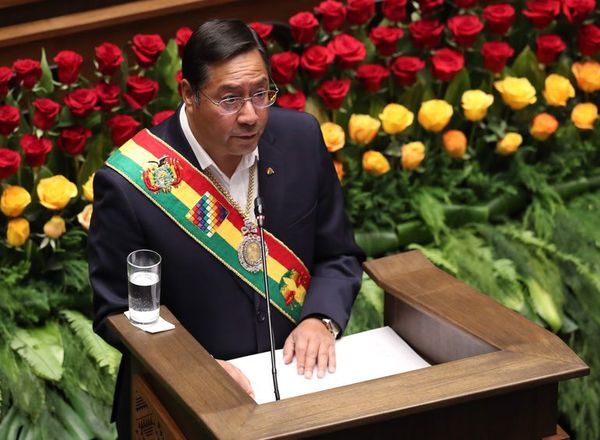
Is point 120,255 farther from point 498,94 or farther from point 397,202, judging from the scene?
point 498,94

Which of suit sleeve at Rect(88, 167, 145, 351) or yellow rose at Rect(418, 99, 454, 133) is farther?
yellow rose at Rect(418, 99, 454, 133)

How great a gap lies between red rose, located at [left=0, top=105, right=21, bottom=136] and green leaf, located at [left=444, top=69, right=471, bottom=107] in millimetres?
1273

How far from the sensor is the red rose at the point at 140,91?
11.8ft

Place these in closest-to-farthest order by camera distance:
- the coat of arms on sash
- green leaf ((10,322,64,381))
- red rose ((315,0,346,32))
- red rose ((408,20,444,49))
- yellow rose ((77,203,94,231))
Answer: the coat of arms on sash → green leaf ((10,322,64,381)) → yellow rose ((77,203,94,231)) → red rose ((315,0,346,32)) → red rose ((408,20,444,49))

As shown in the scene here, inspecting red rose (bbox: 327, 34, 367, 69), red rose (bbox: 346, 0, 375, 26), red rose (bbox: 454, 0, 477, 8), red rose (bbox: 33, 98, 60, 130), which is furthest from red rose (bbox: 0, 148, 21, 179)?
red rose (bbox: 454, 0, 477, 8)

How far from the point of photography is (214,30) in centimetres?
254

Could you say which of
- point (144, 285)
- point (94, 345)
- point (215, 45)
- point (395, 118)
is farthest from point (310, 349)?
point (395, 118)

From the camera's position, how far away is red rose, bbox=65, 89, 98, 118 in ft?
11.6

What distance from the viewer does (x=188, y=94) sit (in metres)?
2.62

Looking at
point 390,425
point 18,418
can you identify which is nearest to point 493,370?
point 390,425

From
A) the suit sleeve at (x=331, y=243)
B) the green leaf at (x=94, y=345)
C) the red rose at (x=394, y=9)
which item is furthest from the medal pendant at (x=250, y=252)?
the red rose at (x=394, y=9)

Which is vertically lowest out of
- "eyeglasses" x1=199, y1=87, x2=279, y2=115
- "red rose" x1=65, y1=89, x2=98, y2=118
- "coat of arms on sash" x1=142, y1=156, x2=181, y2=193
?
"red rose" x1=65, y1=89, x2=98, y2=118

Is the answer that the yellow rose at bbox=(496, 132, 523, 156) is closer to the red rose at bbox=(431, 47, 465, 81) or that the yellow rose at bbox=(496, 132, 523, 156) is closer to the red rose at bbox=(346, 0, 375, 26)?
the red rose at bbox=(431, 47, 465, 81)

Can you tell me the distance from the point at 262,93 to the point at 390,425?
674mm
